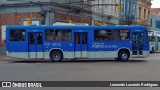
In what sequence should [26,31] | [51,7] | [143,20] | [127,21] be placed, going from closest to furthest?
[26,31] < [51,7] < [127,21] < [143,20]

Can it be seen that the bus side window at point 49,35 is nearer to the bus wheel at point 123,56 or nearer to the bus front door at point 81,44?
the bus front door at point 81,44

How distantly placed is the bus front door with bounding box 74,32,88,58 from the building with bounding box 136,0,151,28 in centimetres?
3813

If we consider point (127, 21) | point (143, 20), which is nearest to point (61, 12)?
point (127, 21)

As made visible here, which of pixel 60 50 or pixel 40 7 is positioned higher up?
pixel 40 7

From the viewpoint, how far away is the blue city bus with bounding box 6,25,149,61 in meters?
26.9

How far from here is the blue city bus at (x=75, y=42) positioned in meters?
26.9

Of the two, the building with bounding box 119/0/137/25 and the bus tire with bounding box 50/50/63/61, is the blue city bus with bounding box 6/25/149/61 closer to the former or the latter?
the bus tire with bounding box 50/50/63/61

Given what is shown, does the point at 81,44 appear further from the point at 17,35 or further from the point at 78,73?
the point at 78,73

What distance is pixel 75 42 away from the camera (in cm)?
2730

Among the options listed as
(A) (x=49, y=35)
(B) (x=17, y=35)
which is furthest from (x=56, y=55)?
(B) (x=17, y=35)

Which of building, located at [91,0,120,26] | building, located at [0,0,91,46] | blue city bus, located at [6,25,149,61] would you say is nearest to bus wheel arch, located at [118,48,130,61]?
blue city bus, located at [6,25,149,61]

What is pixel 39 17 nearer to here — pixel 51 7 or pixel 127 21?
pixel 51 7

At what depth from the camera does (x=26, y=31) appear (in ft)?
88.2

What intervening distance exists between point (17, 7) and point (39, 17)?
2910 mm
